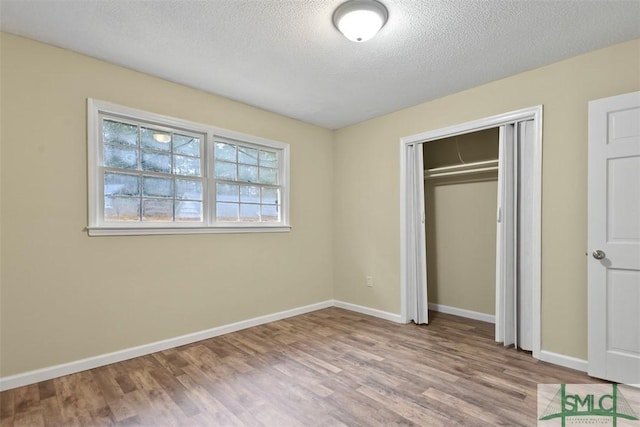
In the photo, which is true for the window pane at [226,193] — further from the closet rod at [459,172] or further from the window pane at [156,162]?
the closet rod at [459,172]

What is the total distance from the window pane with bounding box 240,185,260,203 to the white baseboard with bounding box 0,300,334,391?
140 cm

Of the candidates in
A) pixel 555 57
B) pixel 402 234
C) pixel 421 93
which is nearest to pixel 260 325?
pixel 402 234

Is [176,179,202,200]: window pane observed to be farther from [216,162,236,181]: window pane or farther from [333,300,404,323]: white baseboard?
[333,300,404,323]: white baseboard

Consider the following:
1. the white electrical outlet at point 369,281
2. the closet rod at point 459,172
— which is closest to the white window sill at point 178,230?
the white electrical outlet at point 369,281

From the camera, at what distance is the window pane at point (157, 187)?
3023mm

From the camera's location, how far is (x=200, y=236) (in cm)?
334

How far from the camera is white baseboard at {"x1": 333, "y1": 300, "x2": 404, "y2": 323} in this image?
3949 mm

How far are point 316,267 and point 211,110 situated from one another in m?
2.43

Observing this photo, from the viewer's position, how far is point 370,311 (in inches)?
167

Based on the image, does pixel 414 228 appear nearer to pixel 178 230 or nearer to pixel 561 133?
pixel 561 133

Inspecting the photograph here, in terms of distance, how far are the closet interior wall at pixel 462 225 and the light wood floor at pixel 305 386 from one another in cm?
94

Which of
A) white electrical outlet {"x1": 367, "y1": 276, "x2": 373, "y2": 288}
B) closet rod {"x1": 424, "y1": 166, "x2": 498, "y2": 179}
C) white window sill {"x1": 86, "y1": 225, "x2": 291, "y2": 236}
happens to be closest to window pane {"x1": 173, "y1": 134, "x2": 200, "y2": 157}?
white window sill {"x1": 86, "y1": 225, "x2": 291, "y2": 236}

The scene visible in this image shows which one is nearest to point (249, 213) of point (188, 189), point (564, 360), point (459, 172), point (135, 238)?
point (188, 189)

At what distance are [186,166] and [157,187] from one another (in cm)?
37
